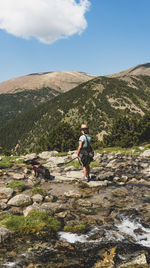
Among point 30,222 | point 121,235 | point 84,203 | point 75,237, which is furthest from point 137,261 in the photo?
point 84,203

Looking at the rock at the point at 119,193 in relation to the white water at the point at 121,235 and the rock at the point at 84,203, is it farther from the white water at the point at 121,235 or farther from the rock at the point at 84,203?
the white water at the point at 121,235

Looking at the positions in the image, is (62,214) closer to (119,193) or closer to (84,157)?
(119,193)

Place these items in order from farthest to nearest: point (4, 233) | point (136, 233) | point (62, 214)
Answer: point (62, 214), point (136, 233), point (4, 233)

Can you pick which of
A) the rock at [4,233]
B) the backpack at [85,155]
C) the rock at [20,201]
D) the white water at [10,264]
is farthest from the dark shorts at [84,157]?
the white water at [10,264]

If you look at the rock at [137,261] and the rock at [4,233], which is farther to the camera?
the rock at [4,233]

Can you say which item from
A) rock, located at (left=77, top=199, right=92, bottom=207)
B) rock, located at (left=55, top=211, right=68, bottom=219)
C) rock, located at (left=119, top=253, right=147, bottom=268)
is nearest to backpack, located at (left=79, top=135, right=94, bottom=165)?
rock, located at (left=77, top=199, right=92, bottom=207)

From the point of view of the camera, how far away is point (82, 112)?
154m

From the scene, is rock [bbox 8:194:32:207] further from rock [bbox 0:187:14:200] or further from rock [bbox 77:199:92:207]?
rock [bbox 77:199:92:207]

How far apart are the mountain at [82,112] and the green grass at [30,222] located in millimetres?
121051

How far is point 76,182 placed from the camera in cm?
1233

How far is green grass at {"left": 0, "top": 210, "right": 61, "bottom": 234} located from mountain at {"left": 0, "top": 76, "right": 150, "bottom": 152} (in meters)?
121

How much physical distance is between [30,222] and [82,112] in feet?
489

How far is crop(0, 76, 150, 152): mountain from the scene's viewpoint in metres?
144

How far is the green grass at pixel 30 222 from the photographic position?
5.80m
